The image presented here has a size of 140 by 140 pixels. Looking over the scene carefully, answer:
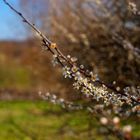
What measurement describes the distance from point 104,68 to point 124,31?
1317mm

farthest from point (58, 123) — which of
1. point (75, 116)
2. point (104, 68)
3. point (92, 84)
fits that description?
point (92, 84)

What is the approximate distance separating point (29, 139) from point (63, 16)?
250 inches

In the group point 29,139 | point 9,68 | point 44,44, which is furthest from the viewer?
point 9,68

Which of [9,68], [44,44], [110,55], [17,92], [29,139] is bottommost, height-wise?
[44,44]

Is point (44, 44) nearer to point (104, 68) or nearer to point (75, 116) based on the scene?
point (104, 68)

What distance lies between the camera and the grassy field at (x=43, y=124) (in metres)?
12.2

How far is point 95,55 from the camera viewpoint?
13.6 m

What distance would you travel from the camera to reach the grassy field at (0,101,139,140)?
12.2 metres

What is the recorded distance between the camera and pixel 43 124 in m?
15.5

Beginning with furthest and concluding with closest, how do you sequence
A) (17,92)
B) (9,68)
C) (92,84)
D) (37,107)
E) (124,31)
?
(9,68) < (17,92) < (37,107) < (124,31) < (92,84)

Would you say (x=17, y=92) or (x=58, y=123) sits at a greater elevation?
(x=17, y=92)

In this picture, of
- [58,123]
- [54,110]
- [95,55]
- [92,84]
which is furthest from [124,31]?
[92,84]

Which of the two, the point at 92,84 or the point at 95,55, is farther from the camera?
the point at 95,55

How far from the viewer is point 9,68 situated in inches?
1702
